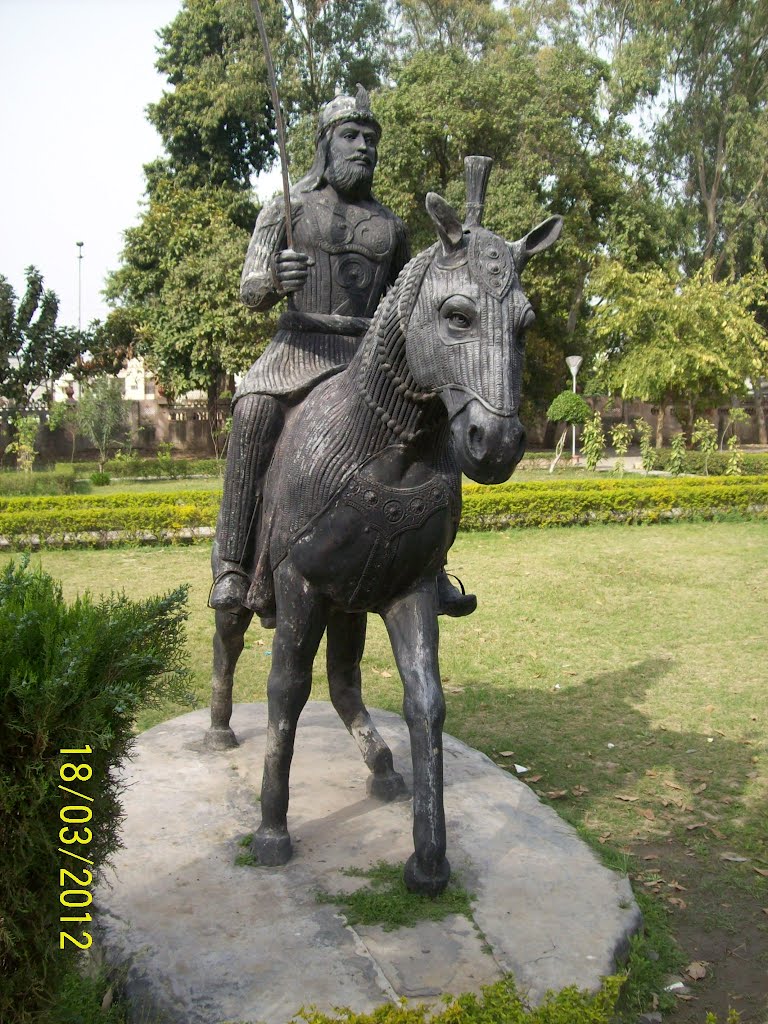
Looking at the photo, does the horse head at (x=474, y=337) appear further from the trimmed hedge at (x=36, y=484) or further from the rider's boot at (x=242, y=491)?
the trimmed hedge at (x=36, y=484)

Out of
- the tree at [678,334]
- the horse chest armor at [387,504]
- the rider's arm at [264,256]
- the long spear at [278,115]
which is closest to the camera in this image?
the long spear at [278,115]

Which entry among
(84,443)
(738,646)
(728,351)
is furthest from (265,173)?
(738,646)

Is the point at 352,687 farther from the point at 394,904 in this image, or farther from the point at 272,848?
the point at 394,904

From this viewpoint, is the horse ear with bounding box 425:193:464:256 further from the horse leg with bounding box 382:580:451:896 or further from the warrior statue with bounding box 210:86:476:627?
the horse leg with bounding box 382:580:451:896

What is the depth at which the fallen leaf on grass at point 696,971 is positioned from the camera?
3287 mm

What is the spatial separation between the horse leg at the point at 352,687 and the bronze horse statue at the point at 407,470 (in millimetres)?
657

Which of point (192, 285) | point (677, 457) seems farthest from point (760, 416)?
point (192, 285)

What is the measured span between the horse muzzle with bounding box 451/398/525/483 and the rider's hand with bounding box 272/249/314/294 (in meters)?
1.11

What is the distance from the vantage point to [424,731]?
324cm

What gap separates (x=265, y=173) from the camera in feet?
103

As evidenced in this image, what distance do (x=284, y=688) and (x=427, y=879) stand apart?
2.89 feet

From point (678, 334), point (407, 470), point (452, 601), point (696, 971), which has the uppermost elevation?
point (678, 334)

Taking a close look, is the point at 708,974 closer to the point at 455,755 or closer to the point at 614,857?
the point at 614,857

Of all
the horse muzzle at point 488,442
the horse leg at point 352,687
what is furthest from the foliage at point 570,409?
the horse muzzle at point 488,442
